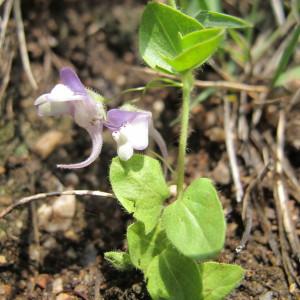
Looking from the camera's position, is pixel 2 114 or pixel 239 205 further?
pixel 2 114

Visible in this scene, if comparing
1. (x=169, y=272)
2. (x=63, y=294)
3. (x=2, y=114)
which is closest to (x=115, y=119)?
(x=169, y=272)

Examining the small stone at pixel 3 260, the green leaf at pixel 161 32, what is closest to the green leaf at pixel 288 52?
the green leaf at pixel 161 32

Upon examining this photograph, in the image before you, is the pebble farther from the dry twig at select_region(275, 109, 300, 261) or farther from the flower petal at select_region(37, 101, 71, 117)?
the dry twig at select_region(275, 109, 300, 261)

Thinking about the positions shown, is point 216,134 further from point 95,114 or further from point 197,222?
point 197,222

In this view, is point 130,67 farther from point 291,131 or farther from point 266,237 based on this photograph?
point 266,237

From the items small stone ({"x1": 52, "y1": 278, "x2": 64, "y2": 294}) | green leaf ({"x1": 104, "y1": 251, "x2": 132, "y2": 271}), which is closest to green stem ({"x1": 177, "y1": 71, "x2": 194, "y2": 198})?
green leaf ({"x1": 104, "y1": 251, "x2": 132, "y2": 271})

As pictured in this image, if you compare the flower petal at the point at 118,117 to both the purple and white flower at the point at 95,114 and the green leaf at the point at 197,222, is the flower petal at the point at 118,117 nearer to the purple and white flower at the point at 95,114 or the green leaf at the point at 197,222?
the purple and white flower at the point at 95,114

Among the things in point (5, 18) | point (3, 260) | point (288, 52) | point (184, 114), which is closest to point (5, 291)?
point (3, 260)
